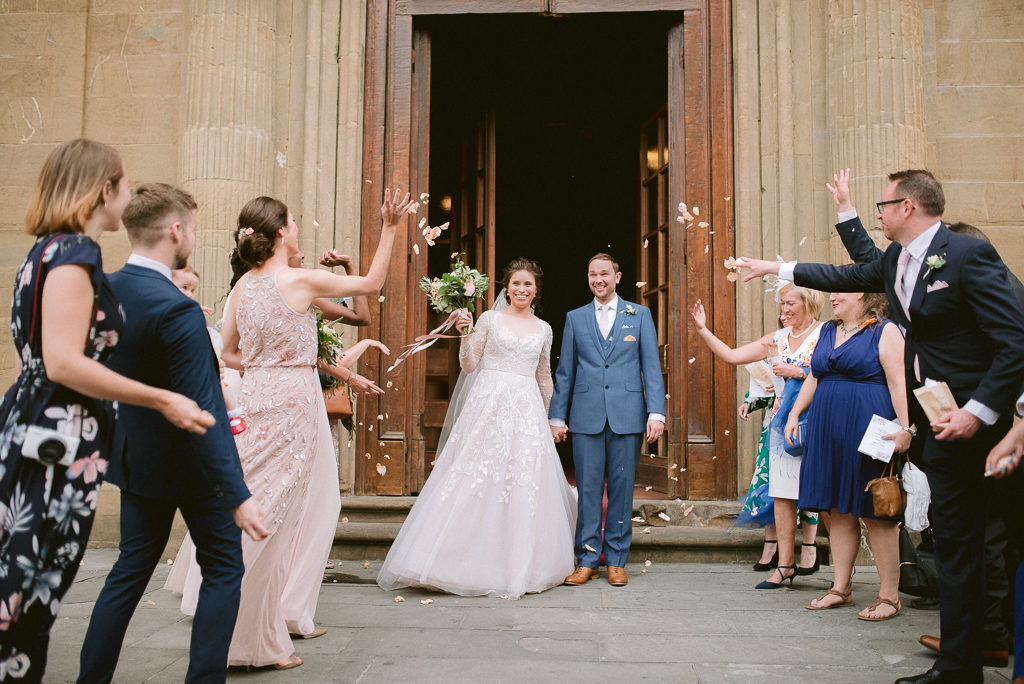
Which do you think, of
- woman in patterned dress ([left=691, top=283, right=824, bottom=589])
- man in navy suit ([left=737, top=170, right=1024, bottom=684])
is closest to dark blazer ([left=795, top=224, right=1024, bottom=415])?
man in navy suit ([left=737, top=170, right=1024, bottom=684])

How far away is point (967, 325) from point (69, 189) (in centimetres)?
336

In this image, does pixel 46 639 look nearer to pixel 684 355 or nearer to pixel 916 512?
pixel 916 512

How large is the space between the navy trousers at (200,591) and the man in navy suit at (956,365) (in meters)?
2.64

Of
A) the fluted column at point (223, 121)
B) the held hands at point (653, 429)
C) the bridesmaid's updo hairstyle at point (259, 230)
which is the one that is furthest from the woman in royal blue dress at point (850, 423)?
the fluted column at point (223, 121)

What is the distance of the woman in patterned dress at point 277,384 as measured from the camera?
11.7 ft

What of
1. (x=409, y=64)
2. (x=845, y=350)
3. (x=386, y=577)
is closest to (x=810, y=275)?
(x=845, y=350)

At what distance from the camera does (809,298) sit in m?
5.55

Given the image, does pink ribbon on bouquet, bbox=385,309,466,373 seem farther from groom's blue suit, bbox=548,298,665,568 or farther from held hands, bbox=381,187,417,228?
held hands, bbox=381,187,417,228

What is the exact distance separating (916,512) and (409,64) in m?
5.15

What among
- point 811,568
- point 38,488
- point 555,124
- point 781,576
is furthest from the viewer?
point 555,124

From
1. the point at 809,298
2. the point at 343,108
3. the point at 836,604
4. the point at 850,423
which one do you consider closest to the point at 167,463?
the point at 850,423

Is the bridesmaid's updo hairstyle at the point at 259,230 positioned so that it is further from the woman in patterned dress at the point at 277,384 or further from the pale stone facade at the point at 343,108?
the pale stone facade at the point at 343,108

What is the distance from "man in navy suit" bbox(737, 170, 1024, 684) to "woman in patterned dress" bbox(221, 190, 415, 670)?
224cm

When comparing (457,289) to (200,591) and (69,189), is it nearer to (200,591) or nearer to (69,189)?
(200,591)
